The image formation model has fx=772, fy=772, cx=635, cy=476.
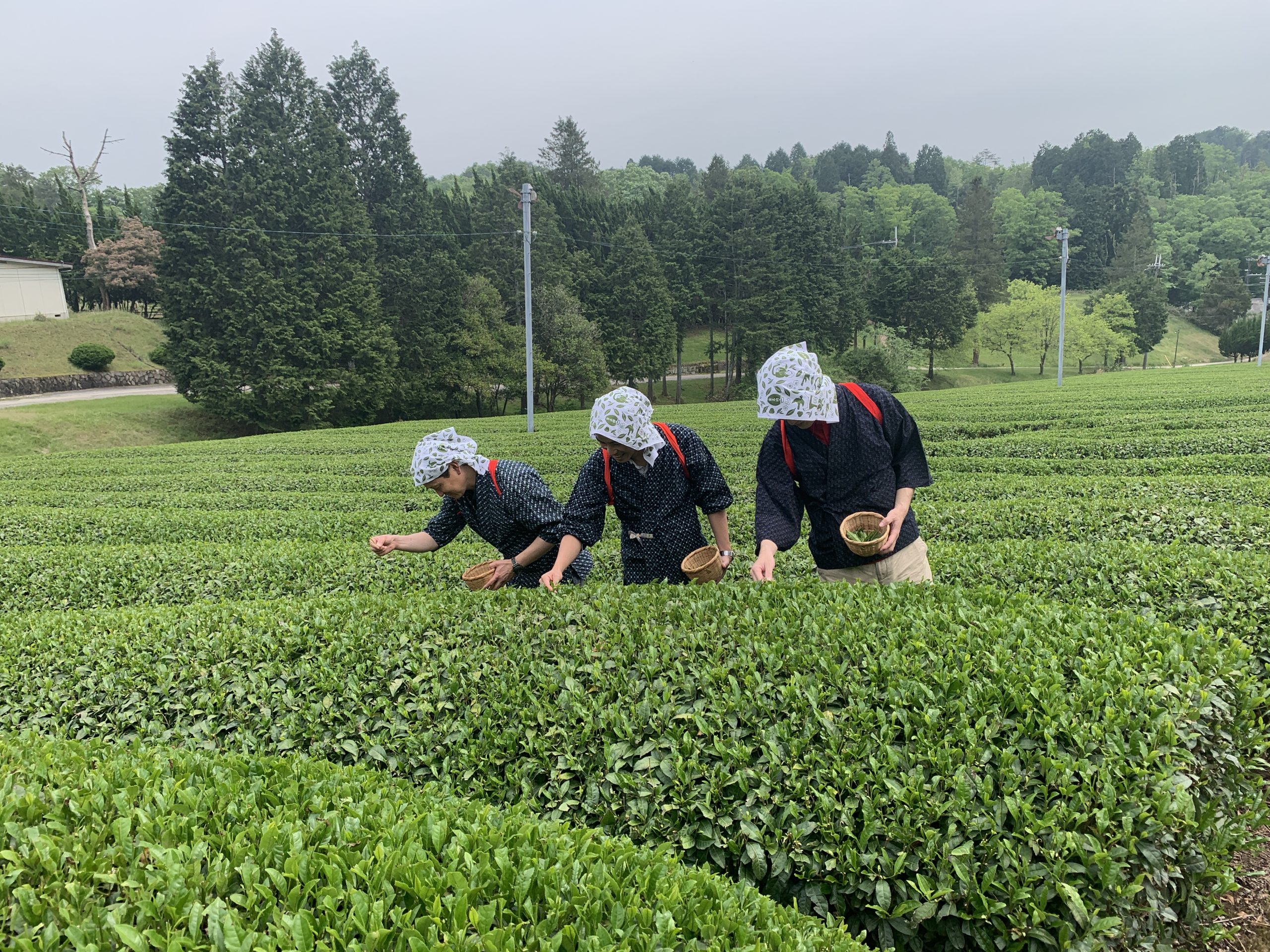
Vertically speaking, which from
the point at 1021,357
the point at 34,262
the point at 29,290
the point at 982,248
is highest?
the point at 982,248

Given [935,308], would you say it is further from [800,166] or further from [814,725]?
[800,166]

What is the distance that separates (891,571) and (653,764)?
1.76 metres

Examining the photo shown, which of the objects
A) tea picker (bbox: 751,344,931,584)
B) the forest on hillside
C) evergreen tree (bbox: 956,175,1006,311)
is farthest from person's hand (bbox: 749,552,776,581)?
evergreen tree (bbox: 956,175,1006,311)

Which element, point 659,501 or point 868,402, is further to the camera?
point 659,501

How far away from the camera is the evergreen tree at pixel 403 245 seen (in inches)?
1432

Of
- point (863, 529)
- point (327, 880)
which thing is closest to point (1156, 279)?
point (863, 529)

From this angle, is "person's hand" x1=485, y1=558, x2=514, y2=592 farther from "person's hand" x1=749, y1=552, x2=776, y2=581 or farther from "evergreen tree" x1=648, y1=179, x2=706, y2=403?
"evergreen tree" x1=648, y1=179, x2=706, y2=403

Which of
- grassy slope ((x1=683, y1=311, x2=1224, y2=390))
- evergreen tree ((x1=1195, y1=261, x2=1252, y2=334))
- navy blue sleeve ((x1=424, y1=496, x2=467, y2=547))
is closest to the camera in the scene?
navy blue sleeve ((x1=424, y1=496, x2=467, y2=547))

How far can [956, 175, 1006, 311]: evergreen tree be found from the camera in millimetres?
64062

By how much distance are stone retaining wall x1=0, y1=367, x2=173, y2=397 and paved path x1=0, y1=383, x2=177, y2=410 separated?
0.55ft

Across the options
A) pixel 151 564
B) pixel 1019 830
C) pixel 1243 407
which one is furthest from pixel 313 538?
pixel 1243 407

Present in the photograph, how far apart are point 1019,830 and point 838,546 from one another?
171 cm

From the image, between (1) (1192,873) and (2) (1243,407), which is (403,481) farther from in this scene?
(2) (1243,407)

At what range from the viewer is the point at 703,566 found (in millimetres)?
3748
